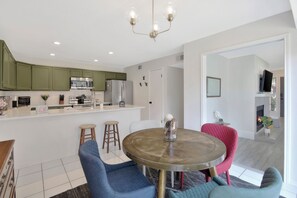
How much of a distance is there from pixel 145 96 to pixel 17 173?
12.8ft

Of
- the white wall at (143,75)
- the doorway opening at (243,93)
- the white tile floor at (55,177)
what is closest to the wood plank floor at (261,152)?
the doorway opening at (243,93)

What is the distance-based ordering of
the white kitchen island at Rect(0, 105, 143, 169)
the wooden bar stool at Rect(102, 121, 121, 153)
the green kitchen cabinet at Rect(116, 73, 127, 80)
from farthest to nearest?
the green kitchen cabinet at Rect(116, 73, 127, 80)
the wooden bar stool at Rect(102, 121, 121, 153)
the white kitchen island at Rect(0, 105, 143, 169)

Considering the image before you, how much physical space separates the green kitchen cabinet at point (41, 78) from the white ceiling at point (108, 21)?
3.53ft

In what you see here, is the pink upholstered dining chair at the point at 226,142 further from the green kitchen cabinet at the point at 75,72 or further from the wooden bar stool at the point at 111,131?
the green kitchen cabinet at the point at 75,72

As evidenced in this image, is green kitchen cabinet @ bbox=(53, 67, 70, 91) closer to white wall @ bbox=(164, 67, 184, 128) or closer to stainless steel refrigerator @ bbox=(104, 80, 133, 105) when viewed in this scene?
stainless steel refrigerator @ bbox=(104, 80, 133, 105)

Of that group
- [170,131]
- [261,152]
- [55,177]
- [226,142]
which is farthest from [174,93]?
[55,177]

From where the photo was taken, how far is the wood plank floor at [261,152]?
2697mm

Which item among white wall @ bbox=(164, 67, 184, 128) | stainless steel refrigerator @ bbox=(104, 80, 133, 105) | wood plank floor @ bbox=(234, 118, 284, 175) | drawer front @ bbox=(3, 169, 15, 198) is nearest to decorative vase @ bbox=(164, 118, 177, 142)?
drawer front @ bbox=(3, 169, 15, 198)

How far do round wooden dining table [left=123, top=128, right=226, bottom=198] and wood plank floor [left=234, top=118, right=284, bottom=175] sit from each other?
5.66ft

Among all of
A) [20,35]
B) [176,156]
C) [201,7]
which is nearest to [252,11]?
[201,7]

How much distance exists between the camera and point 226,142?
195cm

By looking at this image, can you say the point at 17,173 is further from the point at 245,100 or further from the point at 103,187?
the point at 245,100

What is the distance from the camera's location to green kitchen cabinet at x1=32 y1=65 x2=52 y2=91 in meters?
4.55

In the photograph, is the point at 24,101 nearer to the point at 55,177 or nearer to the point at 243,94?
the point at 55,177
